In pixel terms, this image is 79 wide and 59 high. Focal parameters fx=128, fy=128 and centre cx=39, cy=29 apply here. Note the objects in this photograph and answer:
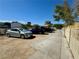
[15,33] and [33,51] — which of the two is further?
[15,33]

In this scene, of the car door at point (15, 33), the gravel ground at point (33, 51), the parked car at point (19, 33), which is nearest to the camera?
the gravel ground at point (33, 51)

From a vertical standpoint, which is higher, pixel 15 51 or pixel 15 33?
pixel 15 33

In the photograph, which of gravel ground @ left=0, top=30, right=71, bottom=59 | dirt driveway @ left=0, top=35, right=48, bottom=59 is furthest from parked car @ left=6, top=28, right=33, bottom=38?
dirt driveway @ left=0, top=35, right=48, bottom=59

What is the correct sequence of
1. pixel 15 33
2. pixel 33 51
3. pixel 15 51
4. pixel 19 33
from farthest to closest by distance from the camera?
pixel 15 33
pixel 19 33
pixel 33 51
pixel 15 51

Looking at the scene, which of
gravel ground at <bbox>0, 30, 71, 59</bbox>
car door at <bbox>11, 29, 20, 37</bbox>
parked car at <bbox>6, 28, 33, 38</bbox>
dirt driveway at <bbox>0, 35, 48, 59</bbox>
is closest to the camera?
dirt driveway at <bbox>0, 35, 48, 59</bbox>

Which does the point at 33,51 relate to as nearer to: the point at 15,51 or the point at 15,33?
the point at 15,51

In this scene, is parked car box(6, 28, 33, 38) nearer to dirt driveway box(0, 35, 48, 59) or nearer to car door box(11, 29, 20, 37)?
car door box(11, 29, 20, 37)

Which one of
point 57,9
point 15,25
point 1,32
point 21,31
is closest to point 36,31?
point 1,32

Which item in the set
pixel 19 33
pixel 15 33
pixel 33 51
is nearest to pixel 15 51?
pixel 33 51

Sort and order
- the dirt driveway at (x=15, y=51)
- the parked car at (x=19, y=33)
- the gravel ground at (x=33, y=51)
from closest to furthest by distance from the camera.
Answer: the dirt driveway at (x=15, y=51) < the gravel ground at (x=33, y=51) < the parked car at (x=19, y=33)

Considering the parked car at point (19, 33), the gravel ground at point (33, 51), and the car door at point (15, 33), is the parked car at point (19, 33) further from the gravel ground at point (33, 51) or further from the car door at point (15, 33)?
the gravel ground at point (33, 51)

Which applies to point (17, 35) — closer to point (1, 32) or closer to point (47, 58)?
point (1, 32)

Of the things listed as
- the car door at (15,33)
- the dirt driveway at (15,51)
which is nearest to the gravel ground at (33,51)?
the dirt driveway at (15,51)

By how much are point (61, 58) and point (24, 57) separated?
2373 millimetres
